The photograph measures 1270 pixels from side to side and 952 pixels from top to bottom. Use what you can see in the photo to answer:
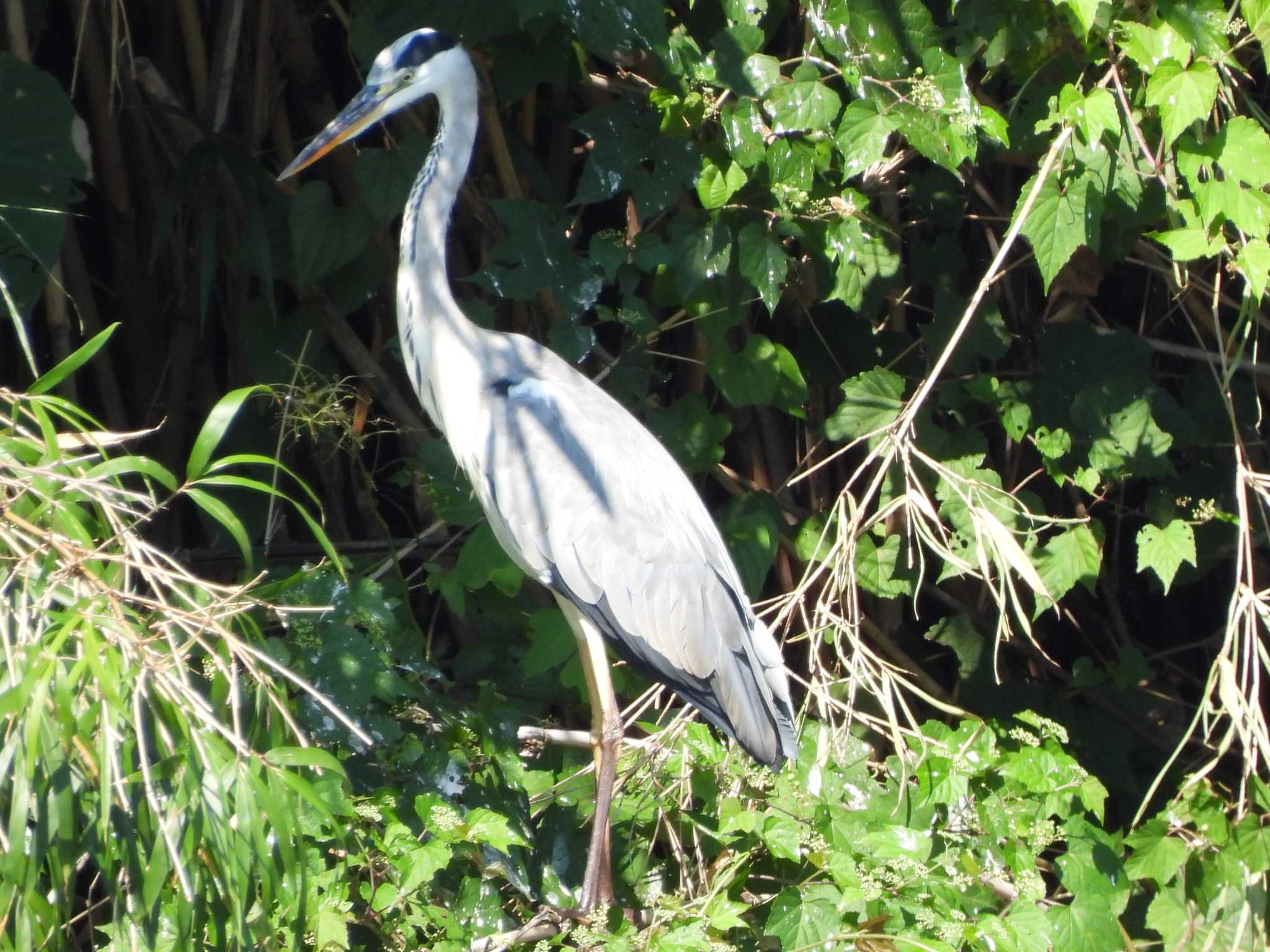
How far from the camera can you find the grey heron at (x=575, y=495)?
2.16m

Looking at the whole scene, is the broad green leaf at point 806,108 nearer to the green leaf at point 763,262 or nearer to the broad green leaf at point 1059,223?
the green leaf at point 763,262

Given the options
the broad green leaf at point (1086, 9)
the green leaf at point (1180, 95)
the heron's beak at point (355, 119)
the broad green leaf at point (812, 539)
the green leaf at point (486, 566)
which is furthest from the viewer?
the broad green leaf at point (812, 539)

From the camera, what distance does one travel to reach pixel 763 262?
91.5 inches

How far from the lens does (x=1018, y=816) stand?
2064mm

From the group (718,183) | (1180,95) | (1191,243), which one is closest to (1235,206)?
(1191,243)

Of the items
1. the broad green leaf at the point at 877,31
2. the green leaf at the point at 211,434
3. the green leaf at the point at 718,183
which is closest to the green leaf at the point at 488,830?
the green leaf at the point at 211,434

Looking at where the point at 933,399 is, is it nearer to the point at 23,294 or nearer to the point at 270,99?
the point at 270,99

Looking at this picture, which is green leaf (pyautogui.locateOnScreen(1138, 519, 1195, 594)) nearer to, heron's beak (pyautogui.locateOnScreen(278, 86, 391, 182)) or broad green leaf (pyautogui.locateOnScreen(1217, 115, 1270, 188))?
broad green leaf (pyautogui.locateOnScreen(1217, 115, 1270, 188))

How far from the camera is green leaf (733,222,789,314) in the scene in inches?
91.0

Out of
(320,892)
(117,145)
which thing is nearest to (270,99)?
(117,145)

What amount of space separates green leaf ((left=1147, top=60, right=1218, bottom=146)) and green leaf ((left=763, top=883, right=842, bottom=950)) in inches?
48.8

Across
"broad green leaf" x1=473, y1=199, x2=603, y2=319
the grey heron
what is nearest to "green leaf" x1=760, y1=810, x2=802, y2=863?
the grey heron

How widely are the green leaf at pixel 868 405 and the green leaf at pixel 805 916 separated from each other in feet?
3.24

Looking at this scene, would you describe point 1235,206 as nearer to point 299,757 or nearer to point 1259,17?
point 1259,17
